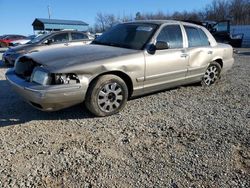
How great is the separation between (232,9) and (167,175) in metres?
63.9

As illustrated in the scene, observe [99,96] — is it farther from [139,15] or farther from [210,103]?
[139,15]

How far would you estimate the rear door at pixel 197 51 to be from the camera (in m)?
5.70

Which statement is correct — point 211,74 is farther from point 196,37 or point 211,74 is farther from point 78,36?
point 78,36

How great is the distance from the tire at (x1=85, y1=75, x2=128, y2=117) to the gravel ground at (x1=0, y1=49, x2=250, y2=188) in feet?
0.57

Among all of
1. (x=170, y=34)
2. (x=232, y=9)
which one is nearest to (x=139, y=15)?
(x=232, y=9)

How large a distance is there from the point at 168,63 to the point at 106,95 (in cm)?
147

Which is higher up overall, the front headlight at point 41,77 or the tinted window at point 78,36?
the tinted window at point 78,36

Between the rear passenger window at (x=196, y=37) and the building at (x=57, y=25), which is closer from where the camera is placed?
the rear passenger window at (x=196, y=37)

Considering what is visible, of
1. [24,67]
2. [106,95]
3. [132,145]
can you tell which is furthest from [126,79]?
[24,67]

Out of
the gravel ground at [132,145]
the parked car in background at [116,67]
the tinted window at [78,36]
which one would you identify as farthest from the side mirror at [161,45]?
the tinted window at [78,36]

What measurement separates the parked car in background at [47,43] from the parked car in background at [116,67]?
16.2 ft

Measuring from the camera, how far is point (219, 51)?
6.48m

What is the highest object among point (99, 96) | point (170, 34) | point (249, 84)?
point (170, 34)

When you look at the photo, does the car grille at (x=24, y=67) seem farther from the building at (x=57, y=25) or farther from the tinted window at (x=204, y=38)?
the building at (x=57, y=25)
